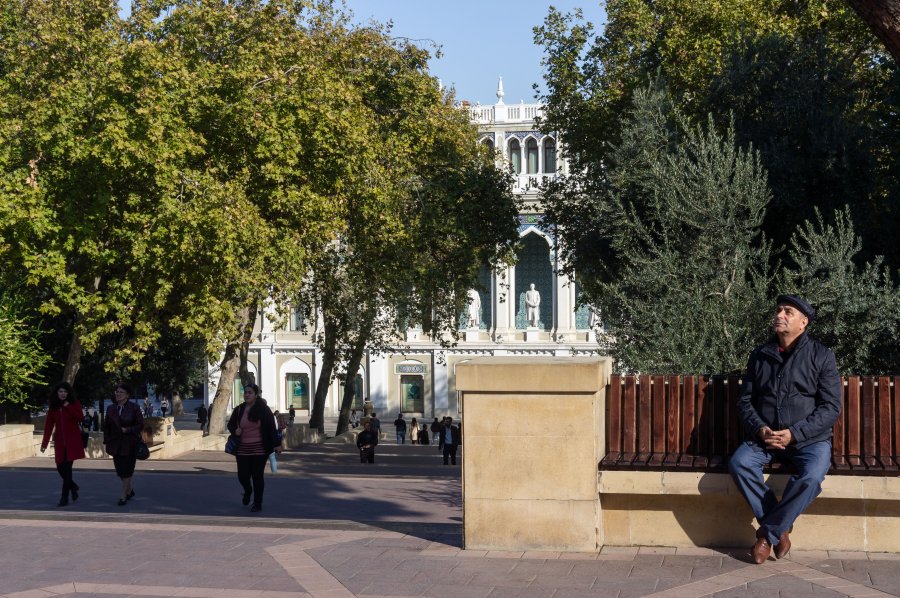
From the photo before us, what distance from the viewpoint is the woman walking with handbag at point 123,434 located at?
44.7 ft

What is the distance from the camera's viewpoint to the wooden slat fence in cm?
823

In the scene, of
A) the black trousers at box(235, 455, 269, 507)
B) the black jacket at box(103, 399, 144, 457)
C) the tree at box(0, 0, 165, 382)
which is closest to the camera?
the black trousers at box(235, 455, 269, 507)

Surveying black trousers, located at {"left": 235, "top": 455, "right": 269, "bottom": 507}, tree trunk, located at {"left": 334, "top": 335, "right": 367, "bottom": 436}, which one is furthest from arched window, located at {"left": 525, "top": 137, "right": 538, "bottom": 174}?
black trousers, located at {"left": 235, "top": 455, "right": 269, "bottom": 507}

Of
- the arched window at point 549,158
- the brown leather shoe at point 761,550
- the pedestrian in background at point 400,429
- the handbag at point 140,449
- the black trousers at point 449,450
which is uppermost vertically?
the arched window at point 549,158

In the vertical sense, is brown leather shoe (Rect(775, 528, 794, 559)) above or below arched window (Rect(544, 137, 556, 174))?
below

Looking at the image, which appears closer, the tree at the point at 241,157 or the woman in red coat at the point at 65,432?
the woman in red coat at the point at 65,432

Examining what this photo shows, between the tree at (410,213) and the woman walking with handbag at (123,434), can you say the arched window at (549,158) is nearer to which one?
the tree at (410,213)

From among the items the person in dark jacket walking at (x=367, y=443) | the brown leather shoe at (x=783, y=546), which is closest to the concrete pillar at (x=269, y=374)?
the person in dark jacket walking at (x=367, y=443)

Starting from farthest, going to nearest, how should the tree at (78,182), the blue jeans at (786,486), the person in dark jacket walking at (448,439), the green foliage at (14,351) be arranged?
the person in dark jacket walking at (448,439)
the green foliage at (14,351)
the tree at (78,182)
the blue jeans at (786,486)

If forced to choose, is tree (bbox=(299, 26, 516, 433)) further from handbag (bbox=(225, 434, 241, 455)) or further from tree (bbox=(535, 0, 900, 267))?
handbag (bbox=(225, 434, 241, 455))

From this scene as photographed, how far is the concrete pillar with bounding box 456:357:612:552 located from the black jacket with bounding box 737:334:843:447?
1069 mm

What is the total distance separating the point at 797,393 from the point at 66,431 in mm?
8928

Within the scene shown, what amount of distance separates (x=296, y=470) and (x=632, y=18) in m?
13.1

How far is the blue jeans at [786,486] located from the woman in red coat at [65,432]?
8.33 m
